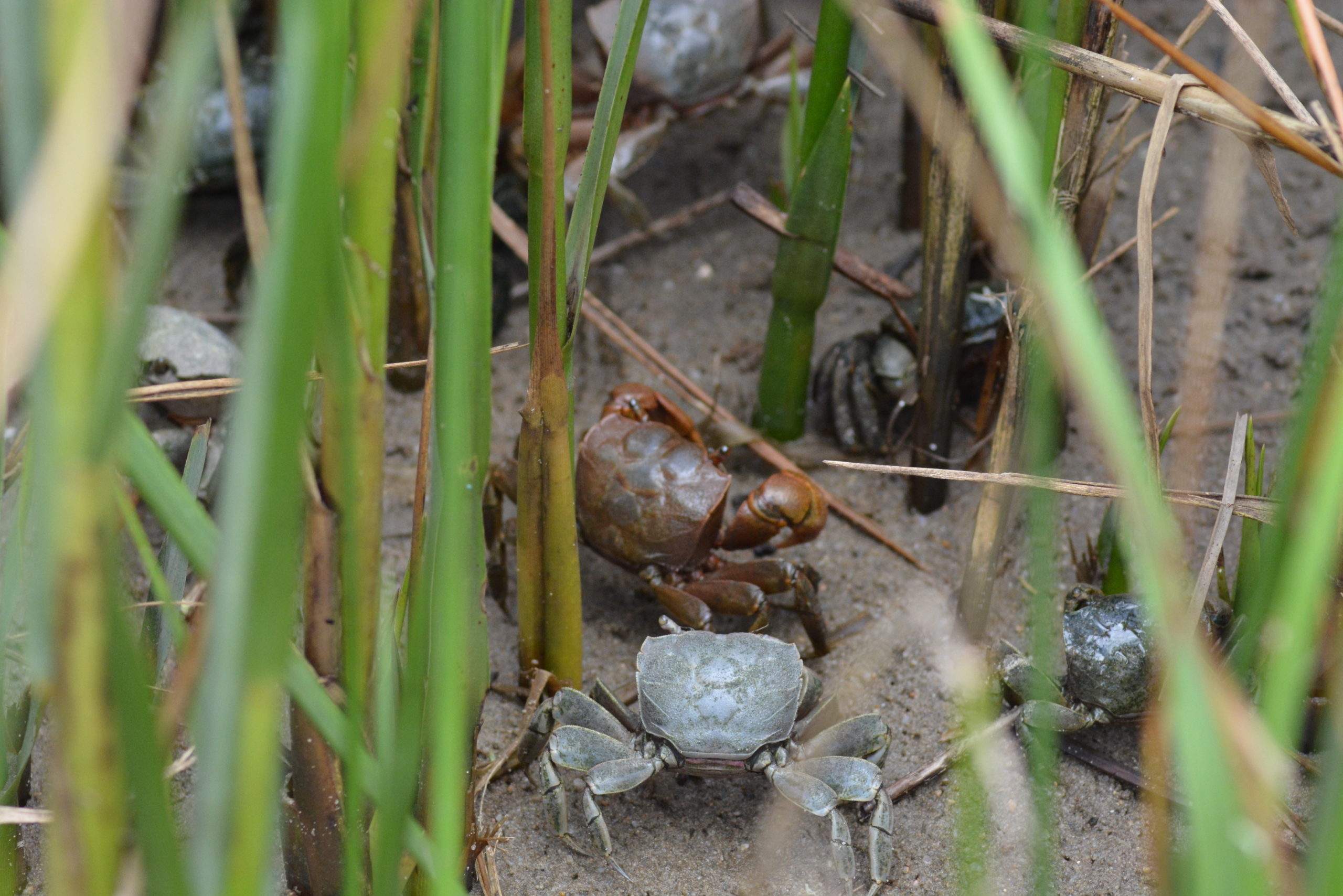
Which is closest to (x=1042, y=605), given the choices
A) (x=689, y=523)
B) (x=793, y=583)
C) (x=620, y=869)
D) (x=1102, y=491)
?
(x=1102, y=491)

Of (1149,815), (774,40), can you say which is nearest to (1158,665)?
(1149,815)

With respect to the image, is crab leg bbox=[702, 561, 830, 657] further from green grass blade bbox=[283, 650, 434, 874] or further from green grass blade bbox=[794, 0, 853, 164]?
green grass blade bbox=[283, 650, 434, 874]

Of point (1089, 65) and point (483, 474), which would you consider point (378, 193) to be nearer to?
point (483, 474)

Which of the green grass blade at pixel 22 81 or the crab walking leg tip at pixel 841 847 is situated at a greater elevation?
the green grass blade at pixel 22 81

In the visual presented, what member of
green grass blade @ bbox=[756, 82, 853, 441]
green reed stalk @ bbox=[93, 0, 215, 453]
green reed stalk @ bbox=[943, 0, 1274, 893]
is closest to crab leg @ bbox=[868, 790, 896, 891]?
green grass blade @ bbox=[756, 82, 853, 441]

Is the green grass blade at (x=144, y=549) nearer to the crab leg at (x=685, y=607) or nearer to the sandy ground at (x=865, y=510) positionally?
the sandy ground at (x=865, y=510)

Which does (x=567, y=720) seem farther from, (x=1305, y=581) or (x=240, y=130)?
(x=1305, y=581)

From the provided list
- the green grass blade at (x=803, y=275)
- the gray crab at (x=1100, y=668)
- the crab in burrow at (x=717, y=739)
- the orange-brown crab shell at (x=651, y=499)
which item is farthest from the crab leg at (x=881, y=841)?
the green grass blade at (x=803, y=275)

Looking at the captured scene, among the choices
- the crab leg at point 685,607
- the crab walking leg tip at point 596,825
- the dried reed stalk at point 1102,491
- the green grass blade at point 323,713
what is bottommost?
the crab walking leg tip at point 596,825
